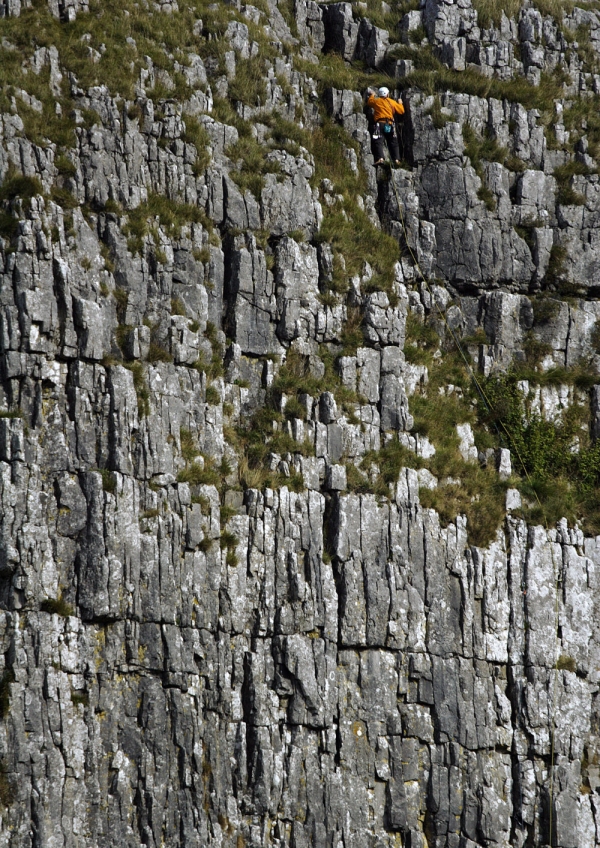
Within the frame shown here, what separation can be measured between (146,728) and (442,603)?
26.6 feet

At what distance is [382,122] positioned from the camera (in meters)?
34.7

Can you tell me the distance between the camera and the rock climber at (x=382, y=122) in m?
34.5

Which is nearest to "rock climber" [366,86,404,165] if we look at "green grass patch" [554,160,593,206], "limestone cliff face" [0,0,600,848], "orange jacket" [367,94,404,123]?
"orange jacket" [367,94,404,123]

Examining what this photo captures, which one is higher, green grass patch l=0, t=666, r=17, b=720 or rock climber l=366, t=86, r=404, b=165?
rock climber l=366, t=86, r=404, b=165

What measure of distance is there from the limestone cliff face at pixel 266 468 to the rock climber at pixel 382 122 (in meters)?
0.39

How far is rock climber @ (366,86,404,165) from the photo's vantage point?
3453 centimetres

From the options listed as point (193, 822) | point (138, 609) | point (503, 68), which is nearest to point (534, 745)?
point (193, 822)

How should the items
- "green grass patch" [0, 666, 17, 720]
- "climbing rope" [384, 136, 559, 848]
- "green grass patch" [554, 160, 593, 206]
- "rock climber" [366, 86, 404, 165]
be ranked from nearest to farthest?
1. "green grass patch" [0, 666, 17, 720]
2. "climbing rope" [384, 136, 559, 848]
3. "rock climber" [366, 86, 404, 165]
4. "green grass patch" [554, 160, 593, 206]

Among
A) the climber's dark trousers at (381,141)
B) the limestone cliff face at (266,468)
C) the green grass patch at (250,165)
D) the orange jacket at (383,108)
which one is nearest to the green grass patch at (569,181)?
the limestone cliff face at (266,468)

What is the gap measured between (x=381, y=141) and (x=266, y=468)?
11.4m

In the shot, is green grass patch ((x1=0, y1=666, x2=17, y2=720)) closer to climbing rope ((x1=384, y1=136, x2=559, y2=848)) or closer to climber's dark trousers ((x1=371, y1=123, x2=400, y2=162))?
climbing rope ((x1=384, y1=136, x2=559, y2=848))

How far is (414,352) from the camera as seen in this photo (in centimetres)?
3219

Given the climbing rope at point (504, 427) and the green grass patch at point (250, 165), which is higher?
the green grass patch at point (250, 165)

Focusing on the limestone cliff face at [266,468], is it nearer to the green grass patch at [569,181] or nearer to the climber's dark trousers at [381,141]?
the green grass patch at [569,181]
